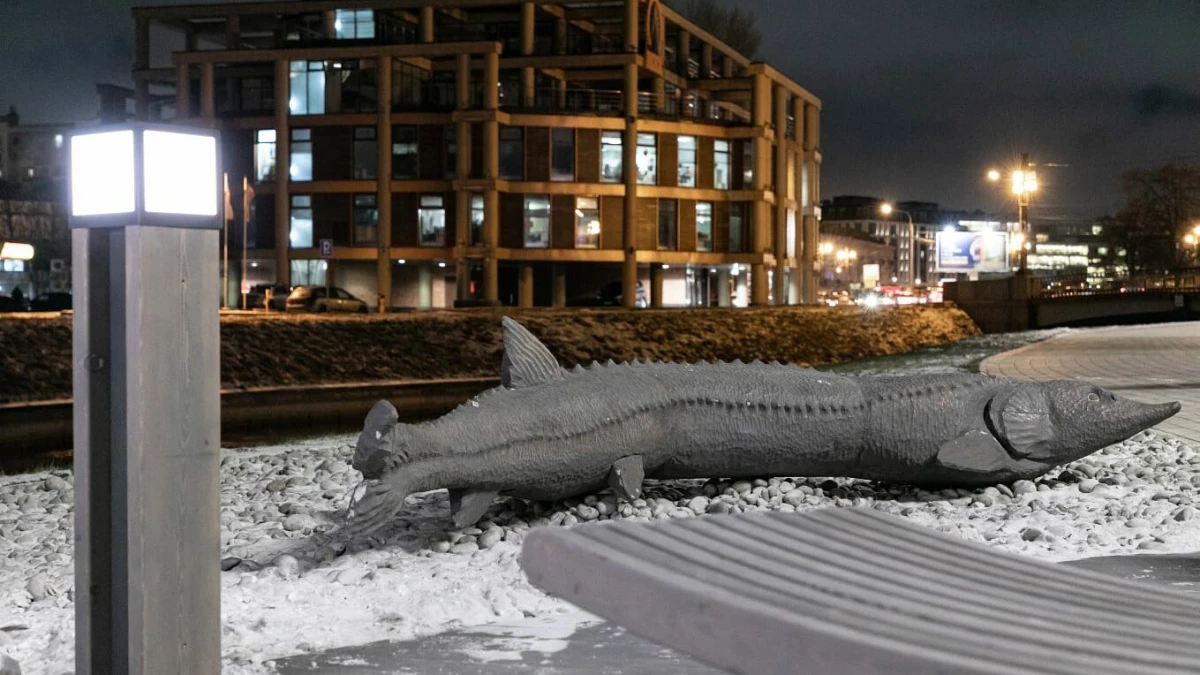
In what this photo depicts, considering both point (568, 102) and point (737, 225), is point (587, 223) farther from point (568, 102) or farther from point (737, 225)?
point (568, 102)

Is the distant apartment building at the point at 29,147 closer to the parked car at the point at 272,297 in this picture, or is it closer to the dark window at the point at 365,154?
the dark window at the point at 365,154

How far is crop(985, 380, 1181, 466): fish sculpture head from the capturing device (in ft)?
25.9

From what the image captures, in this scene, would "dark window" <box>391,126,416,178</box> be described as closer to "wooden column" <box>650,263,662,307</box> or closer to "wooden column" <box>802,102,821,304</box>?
"wooden column" <box>650,263,662,307</box>

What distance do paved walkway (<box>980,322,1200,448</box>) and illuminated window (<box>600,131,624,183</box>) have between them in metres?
26.9

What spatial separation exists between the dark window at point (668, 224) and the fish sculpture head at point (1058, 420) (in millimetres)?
47056

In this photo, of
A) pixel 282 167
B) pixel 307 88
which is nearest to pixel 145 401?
pixel 282 167

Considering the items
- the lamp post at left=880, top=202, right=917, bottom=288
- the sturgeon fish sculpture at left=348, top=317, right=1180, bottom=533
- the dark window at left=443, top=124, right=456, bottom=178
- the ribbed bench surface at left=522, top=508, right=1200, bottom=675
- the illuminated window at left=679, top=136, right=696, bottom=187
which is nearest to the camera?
the ribbed bench surface at left=522, top=508, right=1200, bottom=675

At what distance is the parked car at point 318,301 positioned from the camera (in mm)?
43469

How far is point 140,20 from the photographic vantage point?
6000 centimetres

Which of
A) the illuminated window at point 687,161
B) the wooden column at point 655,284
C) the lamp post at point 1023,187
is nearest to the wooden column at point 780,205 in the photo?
the illuminated window at point 687,161

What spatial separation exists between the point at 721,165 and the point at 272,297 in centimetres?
2260

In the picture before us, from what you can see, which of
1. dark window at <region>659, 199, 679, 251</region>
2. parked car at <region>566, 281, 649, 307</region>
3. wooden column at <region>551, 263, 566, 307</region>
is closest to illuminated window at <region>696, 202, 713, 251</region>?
dark window at <region>659, 199, 679, 251</region>

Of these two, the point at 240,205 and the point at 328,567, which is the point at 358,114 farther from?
the point at 328,567

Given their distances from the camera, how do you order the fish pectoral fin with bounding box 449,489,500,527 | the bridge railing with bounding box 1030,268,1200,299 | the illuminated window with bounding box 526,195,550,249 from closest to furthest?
1. the fish pectoral fin with bounding box 449,489,500,527
2. the bridge railing with bounding box 1030,268,1200,299
3. the illuminated window with bounding box 526,195,550,249
